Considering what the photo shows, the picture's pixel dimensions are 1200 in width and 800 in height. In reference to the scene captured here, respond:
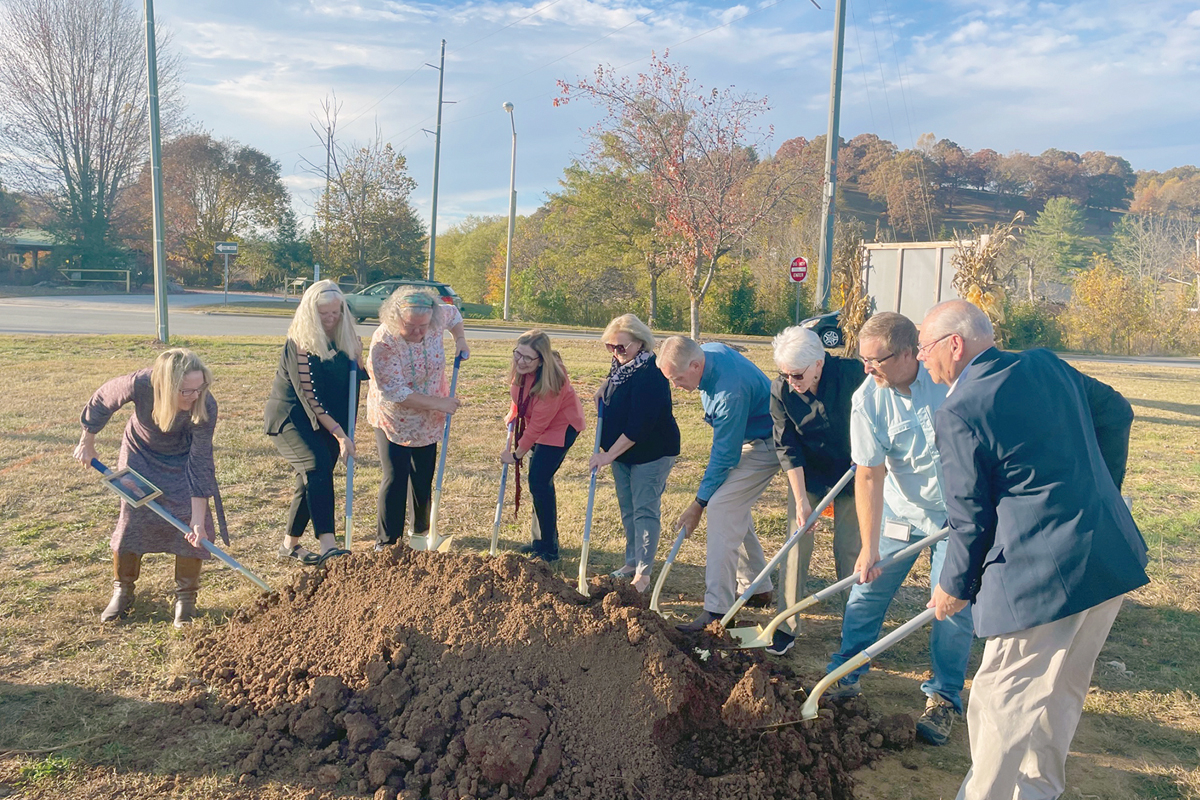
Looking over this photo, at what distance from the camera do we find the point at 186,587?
429cm

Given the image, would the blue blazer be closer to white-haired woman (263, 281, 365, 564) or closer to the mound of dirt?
the mound of dirt

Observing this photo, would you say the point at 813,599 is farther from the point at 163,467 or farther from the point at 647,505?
the point at 163,467

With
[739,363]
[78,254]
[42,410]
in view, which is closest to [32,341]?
[42,410]

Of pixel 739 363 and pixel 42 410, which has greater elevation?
pixel 739 363

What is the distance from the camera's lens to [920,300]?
14.2 meters

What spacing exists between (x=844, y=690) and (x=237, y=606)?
328cm

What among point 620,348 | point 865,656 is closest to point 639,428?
point 620,348

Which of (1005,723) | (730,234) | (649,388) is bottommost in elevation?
(1005,723)

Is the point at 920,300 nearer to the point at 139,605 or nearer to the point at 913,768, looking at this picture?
the point at 913,768

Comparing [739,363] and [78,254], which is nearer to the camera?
[739,363]

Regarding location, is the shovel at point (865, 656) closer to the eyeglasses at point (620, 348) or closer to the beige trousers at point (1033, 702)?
the beige trousers at point (1033, 702)

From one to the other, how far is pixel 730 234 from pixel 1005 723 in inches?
554

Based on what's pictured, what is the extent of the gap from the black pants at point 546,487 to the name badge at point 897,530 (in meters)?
2.21

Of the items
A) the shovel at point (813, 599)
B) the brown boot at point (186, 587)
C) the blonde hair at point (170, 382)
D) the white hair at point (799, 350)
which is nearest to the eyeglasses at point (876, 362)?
the white hair at point (799, 350)
